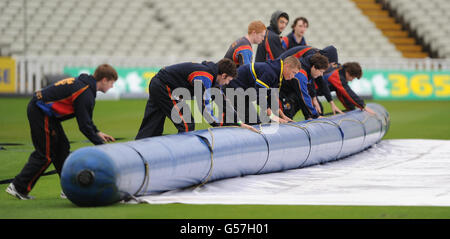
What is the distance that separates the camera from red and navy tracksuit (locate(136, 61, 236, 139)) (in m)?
7.43

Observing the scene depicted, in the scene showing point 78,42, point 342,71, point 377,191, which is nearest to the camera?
point 377,191

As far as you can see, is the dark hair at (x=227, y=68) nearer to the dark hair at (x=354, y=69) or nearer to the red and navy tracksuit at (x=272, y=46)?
the red and navy tracksuit at (x=272, y=46)

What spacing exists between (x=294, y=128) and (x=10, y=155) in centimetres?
383

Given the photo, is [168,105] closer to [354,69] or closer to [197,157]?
[197,157]

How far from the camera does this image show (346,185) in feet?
23.8

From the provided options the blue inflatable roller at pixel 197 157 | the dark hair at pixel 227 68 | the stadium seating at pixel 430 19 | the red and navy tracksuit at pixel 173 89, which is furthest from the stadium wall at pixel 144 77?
the dark hair at pixel 227 68

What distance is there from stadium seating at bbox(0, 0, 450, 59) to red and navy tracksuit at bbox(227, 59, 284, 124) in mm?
14672

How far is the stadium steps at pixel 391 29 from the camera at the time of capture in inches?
1021

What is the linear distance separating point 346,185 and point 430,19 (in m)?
20.4

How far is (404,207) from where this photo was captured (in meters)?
5.83

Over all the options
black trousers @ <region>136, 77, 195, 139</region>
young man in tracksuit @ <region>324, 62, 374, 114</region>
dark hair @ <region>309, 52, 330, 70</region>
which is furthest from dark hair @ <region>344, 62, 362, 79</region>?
black trousers @ <region>136, 77, 195, 139</region>

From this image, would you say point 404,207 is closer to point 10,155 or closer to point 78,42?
point 10,155

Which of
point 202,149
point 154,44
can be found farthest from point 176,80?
point 154,44
